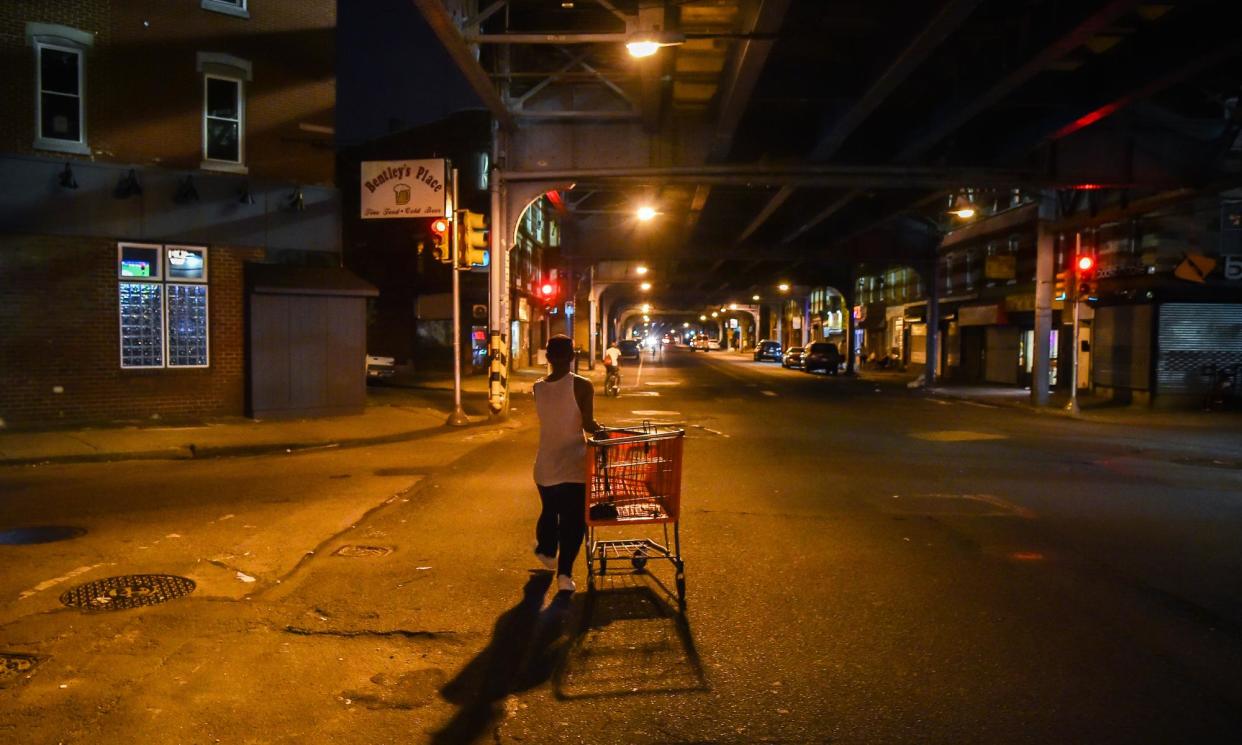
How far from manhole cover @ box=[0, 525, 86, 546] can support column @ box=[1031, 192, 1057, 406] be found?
77.3 ft

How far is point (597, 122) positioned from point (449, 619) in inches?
645

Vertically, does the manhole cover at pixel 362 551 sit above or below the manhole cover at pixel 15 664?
below

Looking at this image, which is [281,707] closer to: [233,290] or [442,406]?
[233,290]

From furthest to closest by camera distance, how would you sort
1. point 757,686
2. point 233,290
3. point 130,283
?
point 233,290 → point 130,283 → point 757,686

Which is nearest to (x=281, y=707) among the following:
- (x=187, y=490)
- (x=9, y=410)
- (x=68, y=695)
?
(x=68, y=695)

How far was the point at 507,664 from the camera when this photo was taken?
5.33m

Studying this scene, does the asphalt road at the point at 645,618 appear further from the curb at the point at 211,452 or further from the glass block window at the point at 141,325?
the glass block window at the point at 141,325

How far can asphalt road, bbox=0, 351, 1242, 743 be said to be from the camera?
4590 mm

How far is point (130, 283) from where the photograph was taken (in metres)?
17.2

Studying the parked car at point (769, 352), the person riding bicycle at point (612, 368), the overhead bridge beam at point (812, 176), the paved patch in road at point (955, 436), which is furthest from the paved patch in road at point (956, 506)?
the parked car at point (769, 352)

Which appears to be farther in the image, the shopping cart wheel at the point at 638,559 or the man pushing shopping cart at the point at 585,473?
the shopping cart wheel at the point at 638,559

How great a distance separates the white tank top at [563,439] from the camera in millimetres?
6398

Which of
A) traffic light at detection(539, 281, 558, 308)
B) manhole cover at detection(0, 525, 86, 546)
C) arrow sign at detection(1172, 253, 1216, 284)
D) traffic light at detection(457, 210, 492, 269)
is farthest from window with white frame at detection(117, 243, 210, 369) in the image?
arrow sign at detection(1172, 253, 1216, 284)

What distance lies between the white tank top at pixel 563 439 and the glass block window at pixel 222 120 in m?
14.5
